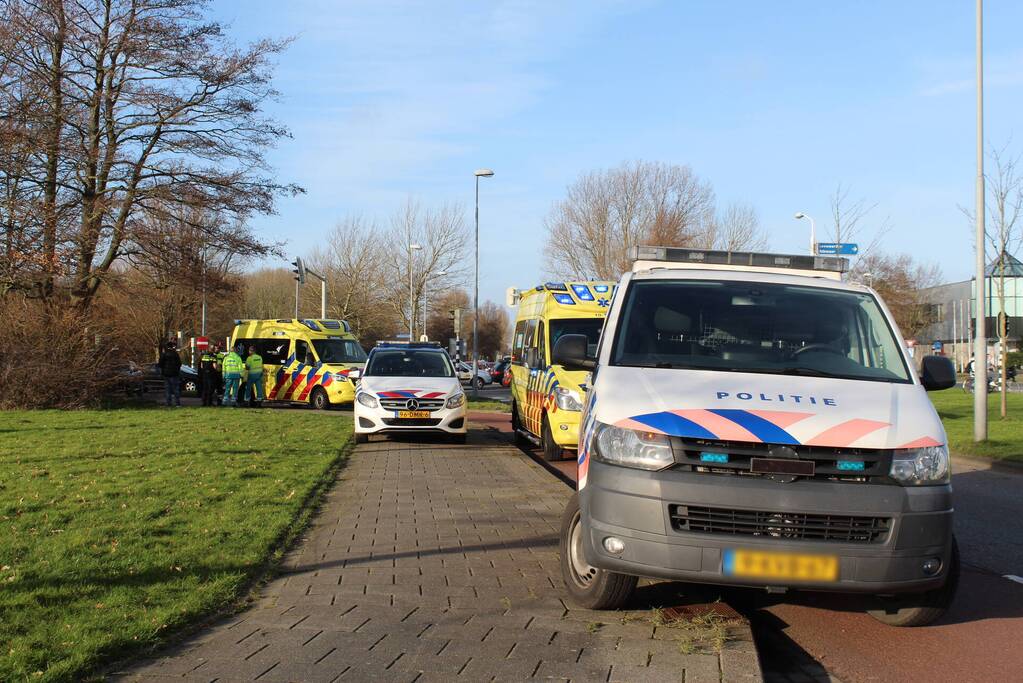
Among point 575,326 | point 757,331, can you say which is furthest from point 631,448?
point 575,326

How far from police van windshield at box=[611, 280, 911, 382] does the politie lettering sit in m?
0.53

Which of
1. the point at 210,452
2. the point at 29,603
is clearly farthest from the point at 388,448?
the point at 29,603

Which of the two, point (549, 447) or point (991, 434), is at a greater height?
point (549, 447)

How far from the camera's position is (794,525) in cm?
466

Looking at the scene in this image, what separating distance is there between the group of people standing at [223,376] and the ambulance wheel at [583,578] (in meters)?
20.2

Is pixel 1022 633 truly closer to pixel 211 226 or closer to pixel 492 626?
pixel 492 626

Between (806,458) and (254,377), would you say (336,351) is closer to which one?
(254,377)

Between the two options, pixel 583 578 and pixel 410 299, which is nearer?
pixel 583 578

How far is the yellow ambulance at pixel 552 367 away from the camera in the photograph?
12961 millimetres

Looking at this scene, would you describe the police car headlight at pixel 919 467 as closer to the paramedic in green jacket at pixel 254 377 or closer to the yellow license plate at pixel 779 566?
the yellow license plate at pixel 779 566

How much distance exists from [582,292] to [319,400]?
1377 centimetres

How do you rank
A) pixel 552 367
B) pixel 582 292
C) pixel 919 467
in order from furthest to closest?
pixel 582 292 → pixel 552 367 → pixel 919 467

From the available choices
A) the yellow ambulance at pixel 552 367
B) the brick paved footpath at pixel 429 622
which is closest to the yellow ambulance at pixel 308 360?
the yellow ambulance at pixel 552 367

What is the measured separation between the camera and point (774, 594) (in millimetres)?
6254
